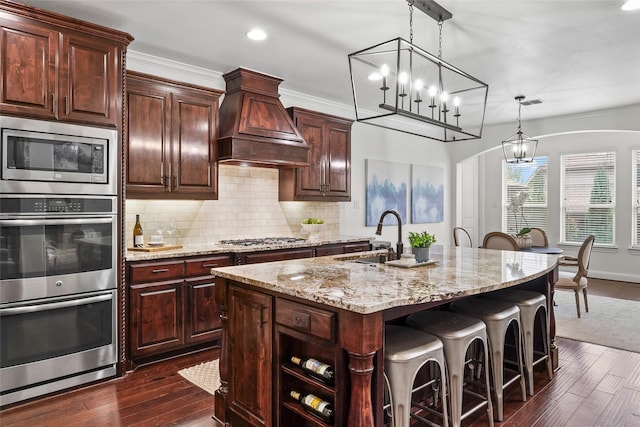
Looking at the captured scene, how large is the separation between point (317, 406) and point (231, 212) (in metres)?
3.11

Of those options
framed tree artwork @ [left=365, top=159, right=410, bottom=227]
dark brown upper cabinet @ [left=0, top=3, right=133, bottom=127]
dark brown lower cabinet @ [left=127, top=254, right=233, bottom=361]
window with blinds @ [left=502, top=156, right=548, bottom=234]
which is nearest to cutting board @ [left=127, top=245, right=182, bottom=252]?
dark brown lower cabinet @ [left=127, top=254, right=233, bottom=361]

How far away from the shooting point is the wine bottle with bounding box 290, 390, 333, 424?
72.3 inches

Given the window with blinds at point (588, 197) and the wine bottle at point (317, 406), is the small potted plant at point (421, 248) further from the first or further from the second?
the window with blinds at point (588, 197)

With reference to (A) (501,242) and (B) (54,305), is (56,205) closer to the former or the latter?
(B) (54,305)

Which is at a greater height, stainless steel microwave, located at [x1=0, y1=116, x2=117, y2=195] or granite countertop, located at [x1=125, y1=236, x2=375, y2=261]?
stainless steel microwave, located at [x1=0, y1=116, x2=117, y2=195]

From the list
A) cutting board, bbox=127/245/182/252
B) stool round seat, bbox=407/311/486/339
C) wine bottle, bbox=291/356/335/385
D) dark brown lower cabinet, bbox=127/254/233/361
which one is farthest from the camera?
cutting board, bbox=127/245/182/252

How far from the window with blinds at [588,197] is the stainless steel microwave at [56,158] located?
798 cm

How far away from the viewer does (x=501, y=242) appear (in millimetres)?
4996

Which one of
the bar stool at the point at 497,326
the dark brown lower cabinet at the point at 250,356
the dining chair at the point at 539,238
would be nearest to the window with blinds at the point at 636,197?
the dining chair at the point at 539,238

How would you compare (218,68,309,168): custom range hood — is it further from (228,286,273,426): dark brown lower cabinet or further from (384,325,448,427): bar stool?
(384,325,448,427): bar stool

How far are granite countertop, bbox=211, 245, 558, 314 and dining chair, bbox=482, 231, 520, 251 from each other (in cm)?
175

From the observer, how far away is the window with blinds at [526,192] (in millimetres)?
8203

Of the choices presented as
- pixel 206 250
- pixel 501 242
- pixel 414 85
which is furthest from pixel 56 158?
pixel 501 242

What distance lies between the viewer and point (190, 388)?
299 centimetres
